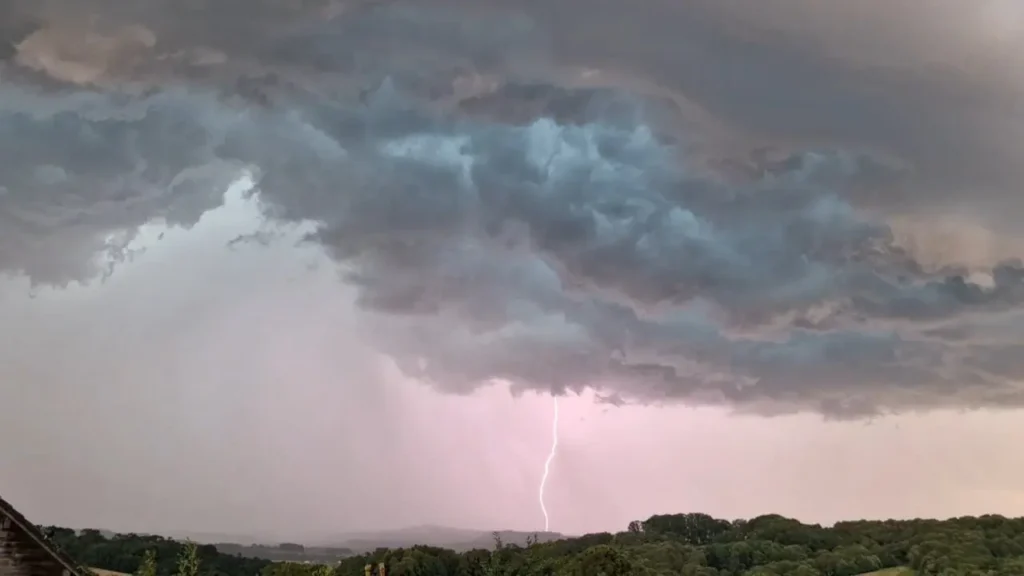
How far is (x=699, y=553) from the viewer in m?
130

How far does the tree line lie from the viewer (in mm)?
86812

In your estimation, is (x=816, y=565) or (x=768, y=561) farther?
(x=768, y=561)

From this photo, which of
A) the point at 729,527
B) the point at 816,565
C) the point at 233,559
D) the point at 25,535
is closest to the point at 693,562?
the point at 816,565

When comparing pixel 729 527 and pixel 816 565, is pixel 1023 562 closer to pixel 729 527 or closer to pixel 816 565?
pixel 816 565

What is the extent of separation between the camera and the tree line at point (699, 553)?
285 feet

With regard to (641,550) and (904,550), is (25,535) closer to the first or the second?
(641,550)

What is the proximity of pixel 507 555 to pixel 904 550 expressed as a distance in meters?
70.5

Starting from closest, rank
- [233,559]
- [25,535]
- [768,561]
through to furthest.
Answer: [25,535] < [233,559] < [768,561]

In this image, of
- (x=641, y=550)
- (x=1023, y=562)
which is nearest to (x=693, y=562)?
(x=641, y=550)

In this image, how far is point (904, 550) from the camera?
13000 centimetres

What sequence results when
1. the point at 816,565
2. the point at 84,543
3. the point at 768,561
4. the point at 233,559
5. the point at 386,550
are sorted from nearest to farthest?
→ the point at 84,543 → the point at 233,559 → the point at 386,550 → the point at 816,565 → the point at 768,561

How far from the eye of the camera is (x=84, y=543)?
92.6 meters

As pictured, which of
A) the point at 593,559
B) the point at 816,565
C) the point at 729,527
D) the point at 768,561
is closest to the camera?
the point at 593,559

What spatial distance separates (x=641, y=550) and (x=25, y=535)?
113 m
